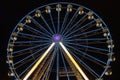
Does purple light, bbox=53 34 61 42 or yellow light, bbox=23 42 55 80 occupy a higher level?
purple light, bbox=53 34 61 42

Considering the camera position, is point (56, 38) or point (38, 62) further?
point (56, 38)

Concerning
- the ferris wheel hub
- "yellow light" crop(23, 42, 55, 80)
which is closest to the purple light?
the ferris wheel hub

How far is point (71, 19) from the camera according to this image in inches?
605

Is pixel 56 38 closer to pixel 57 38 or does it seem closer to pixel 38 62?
pixel 57 38

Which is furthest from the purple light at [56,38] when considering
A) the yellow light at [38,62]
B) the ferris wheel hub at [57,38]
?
the yellow light at [38,62]

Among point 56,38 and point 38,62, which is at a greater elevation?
point 56,38

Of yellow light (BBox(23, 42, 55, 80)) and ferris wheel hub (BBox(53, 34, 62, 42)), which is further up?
ferris wheel hub (BBox(53, 34, 62, 42))

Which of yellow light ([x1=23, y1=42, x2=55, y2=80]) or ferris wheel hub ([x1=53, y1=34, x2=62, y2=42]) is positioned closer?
yellow light ([x1=23, y1=42, x2=55, y2=80])

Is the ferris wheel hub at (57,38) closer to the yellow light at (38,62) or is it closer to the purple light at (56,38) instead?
the purple light at (56,38)

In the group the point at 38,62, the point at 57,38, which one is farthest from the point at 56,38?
the point at 38,62

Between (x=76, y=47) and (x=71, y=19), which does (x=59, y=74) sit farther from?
(x=71, y=19)

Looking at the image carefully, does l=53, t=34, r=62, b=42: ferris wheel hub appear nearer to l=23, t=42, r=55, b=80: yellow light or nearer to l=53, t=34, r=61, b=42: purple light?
l=53, t=34, r=61, b=42: purple light

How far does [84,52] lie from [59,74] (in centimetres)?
144

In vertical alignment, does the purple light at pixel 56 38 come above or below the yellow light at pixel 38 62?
above
